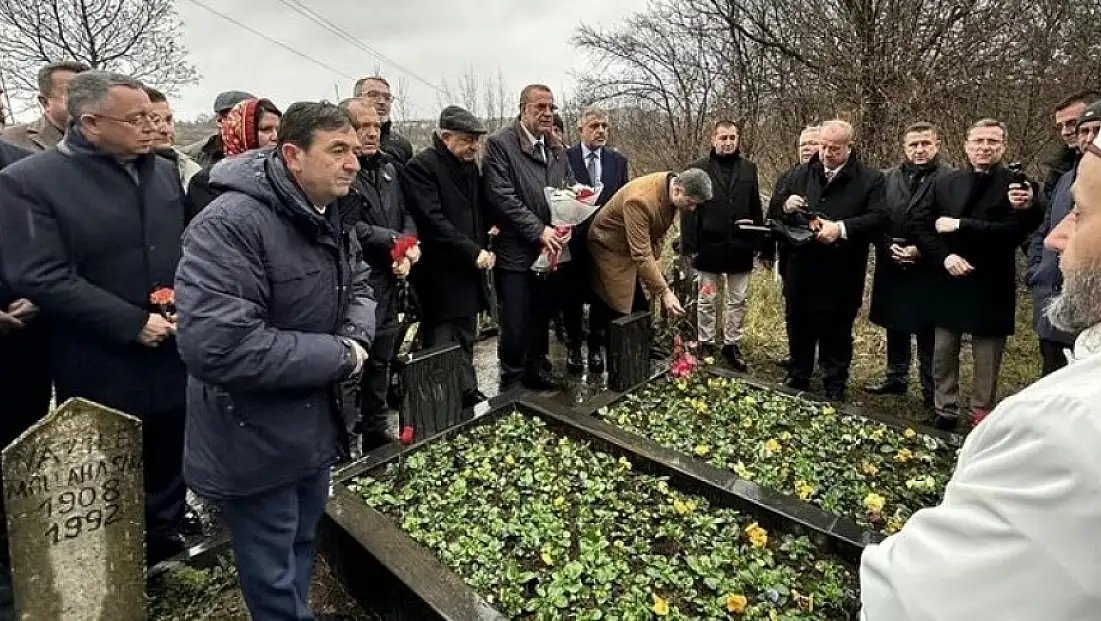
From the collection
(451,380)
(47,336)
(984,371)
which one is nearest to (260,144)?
(47,336)

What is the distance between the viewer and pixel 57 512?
239 cm

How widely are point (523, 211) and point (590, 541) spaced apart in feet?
8.66

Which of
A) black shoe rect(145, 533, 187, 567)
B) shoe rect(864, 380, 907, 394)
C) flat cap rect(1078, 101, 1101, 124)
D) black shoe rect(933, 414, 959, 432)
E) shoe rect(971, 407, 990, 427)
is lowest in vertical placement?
black shoe rect(933, 414, 959, 432)

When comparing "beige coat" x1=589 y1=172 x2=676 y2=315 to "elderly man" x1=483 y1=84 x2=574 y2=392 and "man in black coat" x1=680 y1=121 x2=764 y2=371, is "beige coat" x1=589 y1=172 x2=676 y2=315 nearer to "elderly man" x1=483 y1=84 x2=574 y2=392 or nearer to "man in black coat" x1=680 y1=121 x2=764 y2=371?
"elderly man" x1=483 y1=84 x2=574 y2=392

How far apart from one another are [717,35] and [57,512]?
1195 cm

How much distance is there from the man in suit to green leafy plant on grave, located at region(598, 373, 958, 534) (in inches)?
46.1

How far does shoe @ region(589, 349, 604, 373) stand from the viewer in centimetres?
622

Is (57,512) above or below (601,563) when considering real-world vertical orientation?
above

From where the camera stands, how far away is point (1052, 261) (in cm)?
382

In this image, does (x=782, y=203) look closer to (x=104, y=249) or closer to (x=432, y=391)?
(x=432, y=391)

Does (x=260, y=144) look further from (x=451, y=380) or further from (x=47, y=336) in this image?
(x=451, y=380)

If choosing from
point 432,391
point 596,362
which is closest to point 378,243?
point 432,391

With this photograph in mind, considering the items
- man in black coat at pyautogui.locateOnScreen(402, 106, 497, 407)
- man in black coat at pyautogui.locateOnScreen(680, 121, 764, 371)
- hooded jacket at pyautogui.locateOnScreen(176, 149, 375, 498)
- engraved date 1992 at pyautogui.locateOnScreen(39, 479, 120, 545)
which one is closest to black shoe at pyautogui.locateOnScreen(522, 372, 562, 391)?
man in black coat at pyautogui.locateOnScreen(402, 106, 497, 407)

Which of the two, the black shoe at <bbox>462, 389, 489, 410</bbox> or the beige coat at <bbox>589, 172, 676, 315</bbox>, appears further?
the black shoe at <bbox>462, 389, 489, 410</bbox>
